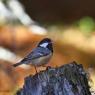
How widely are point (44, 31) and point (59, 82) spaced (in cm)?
286

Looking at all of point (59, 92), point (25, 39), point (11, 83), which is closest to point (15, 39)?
point (25, 39)

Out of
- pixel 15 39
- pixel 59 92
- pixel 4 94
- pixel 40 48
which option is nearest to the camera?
pixel 59 92

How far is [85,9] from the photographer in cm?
658

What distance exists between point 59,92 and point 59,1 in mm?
3176

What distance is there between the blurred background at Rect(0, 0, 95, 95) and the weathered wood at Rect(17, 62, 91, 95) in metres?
2.26

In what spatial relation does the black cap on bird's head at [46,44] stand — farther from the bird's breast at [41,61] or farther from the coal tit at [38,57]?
the bird's breast at [41,61]

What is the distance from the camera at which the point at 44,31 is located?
6.35 m

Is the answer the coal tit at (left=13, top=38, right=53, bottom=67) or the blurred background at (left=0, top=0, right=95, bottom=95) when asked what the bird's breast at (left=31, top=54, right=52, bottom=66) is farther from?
the blurred background at (left=0, top=0, right=95, bottom=95)

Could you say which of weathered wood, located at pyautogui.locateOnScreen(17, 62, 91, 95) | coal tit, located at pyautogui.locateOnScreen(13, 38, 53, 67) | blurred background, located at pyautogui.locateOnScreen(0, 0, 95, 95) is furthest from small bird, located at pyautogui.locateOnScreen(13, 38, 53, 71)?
blurred background, located at pyautogui.locateOnScreen(0, 0, 95, 95)

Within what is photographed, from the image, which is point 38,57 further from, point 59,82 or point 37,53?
point 59,82

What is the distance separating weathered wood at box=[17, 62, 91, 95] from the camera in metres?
3.51

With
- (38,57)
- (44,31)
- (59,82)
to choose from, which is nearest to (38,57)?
(38,57)

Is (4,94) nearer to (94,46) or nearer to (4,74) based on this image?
(4,74)

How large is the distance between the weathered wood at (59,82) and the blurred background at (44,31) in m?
2.26
